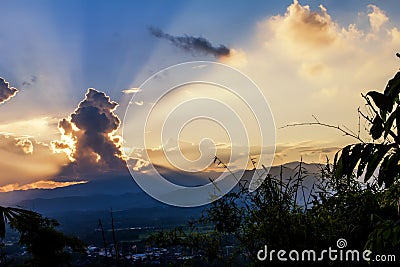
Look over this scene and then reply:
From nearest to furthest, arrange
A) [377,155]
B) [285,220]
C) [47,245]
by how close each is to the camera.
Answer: [377,155]
[285,220]
[47,245]

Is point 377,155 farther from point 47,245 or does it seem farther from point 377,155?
point 47,245

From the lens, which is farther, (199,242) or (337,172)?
(199,242)

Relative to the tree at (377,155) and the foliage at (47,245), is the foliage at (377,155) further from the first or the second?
the foliage at (47,245)

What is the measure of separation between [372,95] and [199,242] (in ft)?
10.7

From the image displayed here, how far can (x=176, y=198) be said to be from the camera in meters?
5.78

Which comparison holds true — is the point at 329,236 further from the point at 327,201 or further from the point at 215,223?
the point at 215,223

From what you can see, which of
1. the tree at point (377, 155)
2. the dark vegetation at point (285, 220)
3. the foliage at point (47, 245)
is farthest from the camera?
the foliage at point (47, 245)

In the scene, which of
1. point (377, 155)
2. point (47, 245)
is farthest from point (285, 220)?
point (47, 245)

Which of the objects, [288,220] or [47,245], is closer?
[288,220]

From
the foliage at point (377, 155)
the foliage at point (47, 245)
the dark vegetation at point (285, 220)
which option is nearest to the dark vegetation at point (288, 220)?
the dark vegetation at point (285, 220)

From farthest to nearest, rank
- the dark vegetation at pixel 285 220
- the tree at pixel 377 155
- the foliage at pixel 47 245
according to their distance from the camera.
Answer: the foliage at pixel 47 245 < the dark vegetation at pixel 285 220 < the tree at pixel 377 155

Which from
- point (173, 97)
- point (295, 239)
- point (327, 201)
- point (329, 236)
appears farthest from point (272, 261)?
point (173, 97)

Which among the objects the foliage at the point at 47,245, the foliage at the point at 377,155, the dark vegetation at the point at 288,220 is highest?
the foliage at the point at 377,155

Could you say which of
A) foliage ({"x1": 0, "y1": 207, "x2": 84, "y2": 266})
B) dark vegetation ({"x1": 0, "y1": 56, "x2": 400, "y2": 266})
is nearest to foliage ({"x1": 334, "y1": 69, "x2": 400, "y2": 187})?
dark vegetation ({"x1": 0, "y1": 56, "x2": 400, "y2": 266})
